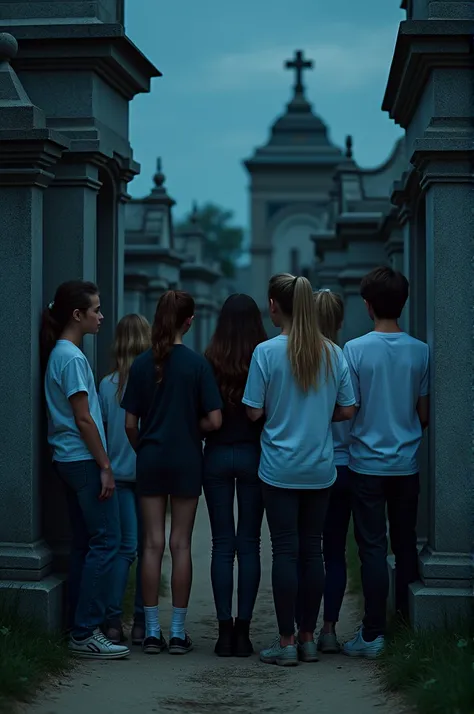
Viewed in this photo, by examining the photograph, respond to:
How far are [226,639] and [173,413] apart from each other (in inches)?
49.3

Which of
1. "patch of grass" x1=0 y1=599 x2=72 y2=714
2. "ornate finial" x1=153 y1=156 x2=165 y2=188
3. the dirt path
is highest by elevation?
"ornate finial" x1=153 y1=156 x2=165 y2=188

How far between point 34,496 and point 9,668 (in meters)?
1.54

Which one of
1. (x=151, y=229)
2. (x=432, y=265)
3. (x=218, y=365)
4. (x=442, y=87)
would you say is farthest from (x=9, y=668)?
(x=151, y=229)

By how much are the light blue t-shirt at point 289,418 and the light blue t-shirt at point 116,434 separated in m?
0.97

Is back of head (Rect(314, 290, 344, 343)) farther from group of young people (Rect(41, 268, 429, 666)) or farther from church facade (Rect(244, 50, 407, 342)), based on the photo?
church facade (Rect(244, 50, 407, 342))

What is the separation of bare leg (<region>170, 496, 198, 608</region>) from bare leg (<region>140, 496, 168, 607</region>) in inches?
2.5

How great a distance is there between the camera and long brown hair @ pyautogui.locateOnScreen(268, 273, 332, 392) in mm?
6699

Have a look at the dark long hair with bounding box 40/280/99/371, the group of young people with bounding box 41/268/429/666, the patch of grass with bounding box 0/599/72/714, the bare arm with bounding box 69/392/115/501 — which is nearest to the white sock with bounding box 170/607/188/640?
the group of young people with bounding box 41/268/429/666

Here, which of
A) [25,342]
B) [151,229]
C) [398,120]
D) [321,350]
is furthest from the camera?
[151,229]

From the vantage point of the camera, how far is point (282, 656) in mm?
6848

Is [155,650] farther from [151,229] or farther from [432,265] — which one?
[151,229]

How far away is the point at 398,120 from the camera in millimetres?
8828

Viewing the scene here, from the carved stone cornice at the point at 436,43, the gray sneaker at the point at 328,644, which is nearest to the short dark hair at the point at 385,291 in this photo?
the carved stone cornice at the point at 436,43

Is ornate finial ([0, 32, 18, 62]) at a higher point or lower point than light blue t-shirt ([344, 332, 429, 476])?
higher
